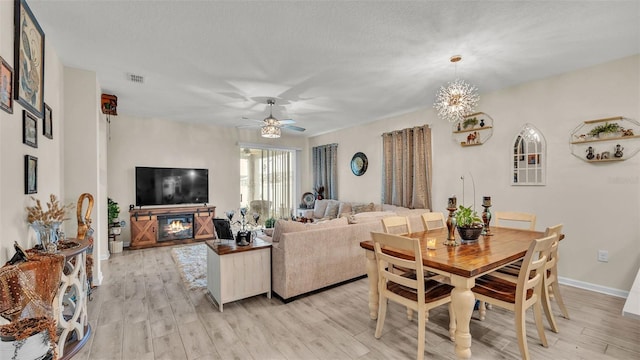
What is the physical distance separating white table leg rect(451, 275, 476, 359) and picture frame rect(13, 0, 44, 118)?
3399 millimetres

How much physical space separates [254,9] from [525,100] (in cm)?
372

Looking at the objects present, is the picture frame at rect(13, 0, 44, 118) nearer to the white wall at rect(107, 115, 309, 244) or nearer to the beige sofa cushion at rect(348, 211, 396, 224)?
the beige sofa cushion at rect(348, 211, 396, 224)

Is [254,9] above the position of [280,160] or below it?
above

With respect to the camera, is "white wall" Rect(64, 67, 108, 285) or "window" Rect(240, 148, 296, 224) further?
"window" Rect(240, 148, 296, 224)

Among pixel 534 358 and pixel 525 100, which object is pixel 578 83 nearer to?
pixel 525 100

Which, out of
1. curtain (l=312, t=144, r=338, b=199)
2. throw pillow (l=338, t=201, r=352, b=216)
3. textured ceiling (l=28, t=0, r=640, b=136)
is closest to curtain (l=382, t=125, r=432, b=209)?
throw pillow (l=338, t=201, r=352, b=216)

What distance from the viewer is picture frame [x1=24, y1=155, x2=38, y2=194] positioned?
221 cm

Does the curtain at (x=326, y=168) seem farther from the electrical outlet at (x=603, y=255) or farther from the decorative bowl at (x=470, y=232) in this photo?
the electrical outlet at (x=603, y=255)

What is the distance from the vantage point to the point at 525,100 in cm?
386

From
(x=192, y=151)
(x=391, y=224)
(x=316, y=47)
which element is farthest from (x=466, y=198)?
(x=192, y=151)

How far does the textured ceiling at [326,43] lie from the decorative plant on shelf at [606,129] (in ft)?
2.41

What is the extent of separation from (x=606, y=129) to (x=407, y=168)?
270cm

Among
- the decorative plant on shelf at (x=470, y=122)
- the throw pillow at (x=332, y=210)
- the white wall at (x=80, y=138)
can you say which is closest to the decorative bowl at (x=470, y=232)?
the decorative plant on shelf at (x=470, y=122)

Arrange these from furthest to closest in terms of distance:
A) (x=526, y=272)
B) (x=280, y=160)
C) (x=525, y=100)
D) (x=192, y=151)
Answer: (x=280, y=160)
(x=192, y=151)
(x=525, y=100)
(x=526, y=272)
